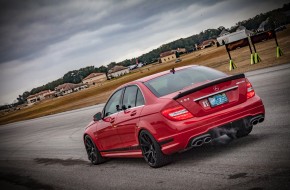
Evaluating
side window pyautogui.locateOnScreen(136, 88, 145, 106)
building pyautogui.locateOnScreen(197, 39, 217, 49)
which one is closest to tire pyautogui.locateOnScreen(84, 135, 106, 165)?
side window pyautogui.locateOnScreen(136, 88, 145, 106)

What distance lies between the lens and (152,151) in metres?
6.73

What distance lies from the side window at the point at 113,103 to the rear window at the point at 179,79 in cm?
108

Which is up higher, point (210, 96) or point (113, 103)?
point (113, 103)

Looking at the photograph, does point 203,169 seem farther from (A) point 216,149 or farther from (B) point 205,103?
(A) point 216,149

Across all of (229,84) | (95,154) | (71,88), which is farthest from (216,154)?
(71,88)

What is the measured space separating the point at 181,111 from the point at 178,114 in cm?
7

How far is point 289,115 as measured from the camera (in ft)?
27.4

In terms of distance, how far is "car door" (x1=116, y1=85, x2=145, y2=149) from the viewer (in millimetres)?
7039

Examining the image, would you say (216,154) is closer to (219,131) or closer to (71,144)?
(219,131)

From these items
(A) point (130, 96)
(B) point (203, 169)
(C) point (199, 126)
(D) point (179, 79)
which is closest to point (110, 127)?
(A) point (130, 96)

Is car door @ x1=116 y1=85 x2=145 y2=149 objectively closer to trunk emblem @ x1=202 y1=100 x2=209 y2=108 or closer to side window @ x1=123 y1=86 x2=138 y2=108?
side window @ x1=123 y1=86 x2=138 y2=108

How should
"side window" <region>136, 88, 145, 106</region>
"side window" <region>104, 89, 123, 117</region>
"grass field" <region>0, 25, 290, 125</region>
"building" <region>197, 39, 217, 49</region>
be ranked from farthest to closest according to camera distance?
1. "building" <region>197, 39, 217, 49</region>
2. "grass field" <region>0, 25, 290, 125</region>
3. "side window" <region>104, 89, 123, 117</region>
4. "side window" <region>136, 88, 145, 106</region>

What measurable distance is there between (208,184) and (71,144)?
877 centimetres

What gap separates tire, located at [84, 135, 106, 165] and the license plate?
11.8ft
